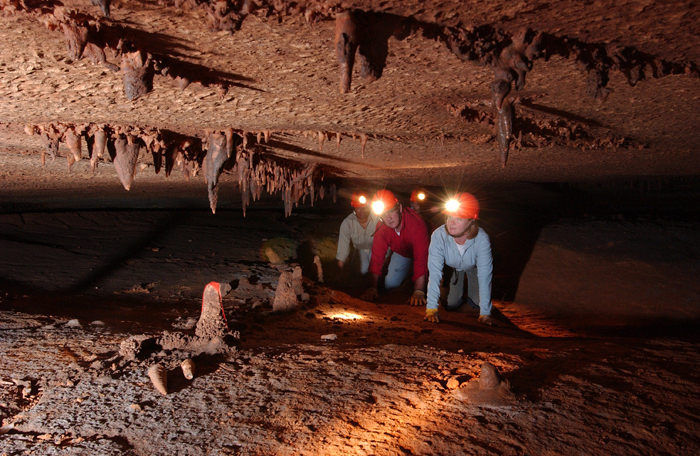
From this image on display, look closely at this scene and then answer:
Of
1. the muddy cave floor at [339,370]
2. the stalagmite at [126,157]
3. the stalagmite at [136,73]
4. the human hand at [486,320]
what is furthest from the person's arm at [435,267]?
the stalagmite at [136,73]

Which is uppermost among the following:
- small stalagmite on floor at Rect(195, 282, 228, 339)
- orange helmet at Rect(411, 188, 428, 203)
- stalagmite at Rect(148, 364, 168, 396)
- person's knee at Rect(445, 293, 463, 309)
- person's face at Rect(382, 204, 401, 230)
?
orange helmet at Rect(411, 188, 428, 203)

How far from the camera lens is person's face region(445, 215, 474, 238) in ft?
16.6

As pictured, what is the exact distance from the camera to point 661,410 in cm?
249

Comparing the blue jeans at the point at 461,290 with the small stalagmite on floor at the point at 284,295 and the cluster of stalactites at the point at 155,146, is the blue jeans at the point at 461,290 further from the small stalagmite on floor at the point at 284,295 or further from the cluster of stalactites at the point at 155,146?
the cluster of stalactites at the point at 155,146

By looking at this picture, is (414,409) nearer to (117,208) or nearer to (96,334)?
(96,334)

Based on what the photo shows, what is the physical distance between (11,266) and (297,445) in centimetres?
722

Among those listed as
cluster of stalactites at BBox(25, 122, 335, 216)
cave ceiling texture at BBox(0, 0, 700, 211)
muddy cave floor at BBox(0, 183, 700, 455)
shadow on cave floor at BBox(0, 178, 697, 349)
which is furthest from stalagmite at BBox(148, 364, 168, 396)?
cluster of stalactites at BBox(25, 122, 335, 216)

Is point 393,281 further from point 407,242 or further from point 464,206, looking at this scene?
point 464,206

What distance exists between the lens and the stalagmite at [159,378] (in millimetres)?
2725

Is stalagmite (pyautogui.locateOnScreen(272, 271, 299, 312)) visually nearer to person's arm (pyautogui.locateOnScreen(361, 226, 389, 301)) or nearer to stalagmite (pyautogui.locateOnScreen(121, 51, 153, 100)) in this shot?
person's arm (pyautogui.locateOnScreen(361, 226, 389, 301))

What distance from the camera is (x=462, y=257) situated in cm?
561

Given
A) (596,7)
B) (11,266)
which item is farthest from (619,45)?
(11,266)

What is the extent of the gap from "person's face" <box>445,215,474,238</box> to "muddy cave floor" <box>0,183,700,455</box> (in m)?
1.05

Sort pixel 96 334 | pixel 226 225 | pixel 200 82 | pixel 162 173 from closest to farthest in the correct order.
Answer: pixel 200 82, pixel 96 334, pixel 162 173, pixel 226 225
